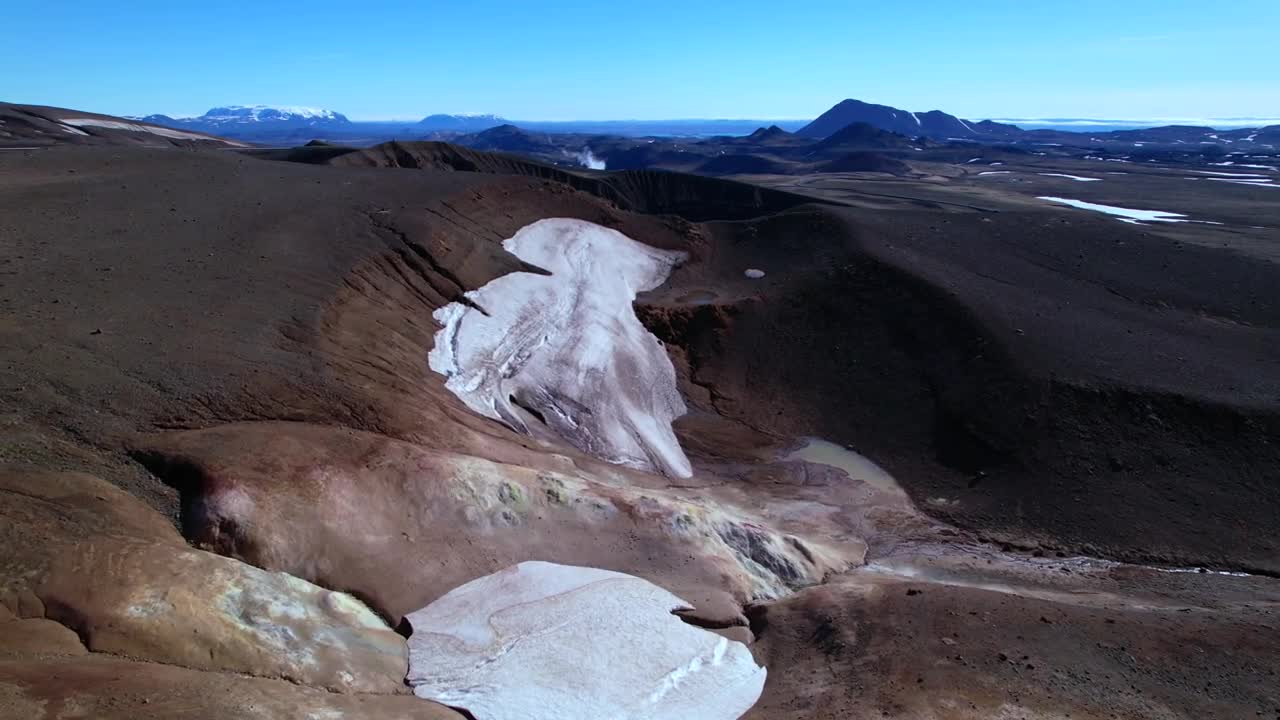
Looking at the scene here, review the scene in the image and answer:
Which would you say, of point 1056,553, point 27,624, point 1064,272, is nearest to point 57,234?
point 27,624

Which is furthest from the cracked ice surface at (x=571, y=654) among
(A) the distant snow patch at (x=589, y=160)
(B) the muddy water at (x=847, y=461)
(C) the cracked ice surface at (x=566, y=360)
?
(A) the distant snow patch at (x=589, y=160)

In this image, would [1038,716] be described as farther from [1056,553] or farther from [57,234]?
[57,234]

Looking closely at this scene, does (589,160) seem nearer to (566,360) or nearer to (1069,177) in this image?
(1069,177)

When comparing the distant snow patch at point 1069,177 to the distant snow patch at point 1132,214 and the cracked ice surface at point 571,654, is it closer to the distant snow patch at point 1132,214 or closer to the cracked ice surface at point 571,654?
the distant snow patch at point 1132,214

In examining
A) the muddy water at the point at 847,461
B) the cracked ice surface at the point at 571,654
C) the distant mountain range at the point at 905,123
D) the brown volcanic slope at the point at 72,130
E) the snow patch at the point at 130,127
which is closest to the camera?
the cracked ice surface at the point at 571,654

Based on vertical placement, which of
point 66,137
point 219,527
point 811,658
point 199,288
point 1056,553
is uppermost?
point 66,137

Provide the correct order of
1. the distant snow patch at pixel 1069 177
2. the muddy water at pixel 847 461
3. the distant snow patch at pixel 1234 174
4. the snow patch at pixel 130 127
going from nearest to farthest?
the muddy water at pixel 847 461, the snow patch at pixel 130 127, the distant snow patch at pixel 1069 177, the distant snow patch at pixel 1234 174
